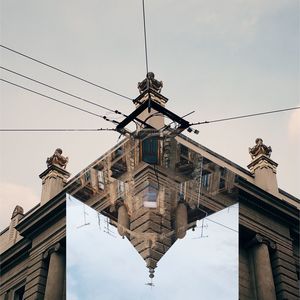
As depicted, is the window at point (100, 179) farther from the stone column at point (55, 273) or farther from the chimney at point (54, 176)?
the chimney at point (54, 176)

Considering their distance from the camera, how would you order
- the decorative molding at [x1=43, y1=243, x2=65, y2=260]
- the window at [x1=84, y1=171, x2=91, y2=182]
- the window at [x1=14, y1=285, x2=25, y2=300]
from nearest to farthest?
1. the window at [x1=84, y1=171, x2=91, y2=182]
2. the decorative molding at [x1=43, y1=243, x2=65, y2=260]
3. the window at [x1=14, y1=285, x2=25, y2=300]

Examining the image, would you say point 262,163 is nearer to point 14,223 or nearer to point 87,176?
point 87,176

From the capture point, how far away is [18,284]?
28031 millimetres

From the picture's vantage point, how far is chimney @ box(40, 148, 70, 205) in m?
28.4

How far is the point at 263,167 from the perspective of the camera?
27.9 meters

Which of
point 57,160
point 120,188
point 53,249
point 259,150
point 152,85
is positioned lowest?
point 120,188

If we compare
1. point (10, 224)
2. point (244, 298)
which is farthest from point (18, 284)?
point (244, 298)

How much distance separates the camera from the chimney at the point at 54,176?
93.0ft

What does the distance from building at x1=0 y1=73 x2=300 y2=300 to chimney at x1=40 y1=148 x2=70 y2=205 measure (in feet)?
0.17

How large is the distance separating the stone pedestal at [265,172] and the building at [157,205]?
0.05m

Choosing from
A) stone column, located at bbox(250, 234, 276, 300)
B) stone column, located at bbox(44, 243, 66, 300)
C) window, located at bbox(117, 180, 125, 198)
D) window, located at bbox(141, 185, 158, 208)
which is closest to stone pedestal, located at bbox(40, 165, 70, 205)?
stone column, located at bbox(44, 243, 66, 300)

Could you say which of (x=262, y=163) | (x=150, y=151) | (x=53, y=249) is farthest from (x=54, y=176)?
(x=150, y=151)

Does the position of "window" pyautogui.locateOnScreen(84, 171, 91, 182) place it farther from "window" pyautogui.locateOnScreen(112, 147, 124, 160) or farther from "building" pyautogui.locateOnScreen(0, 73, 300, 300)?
"window" pyautogui.locateOnScreen(112, 147, 124, 160)

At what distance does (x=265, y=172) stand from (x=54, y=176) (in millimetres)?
10152
